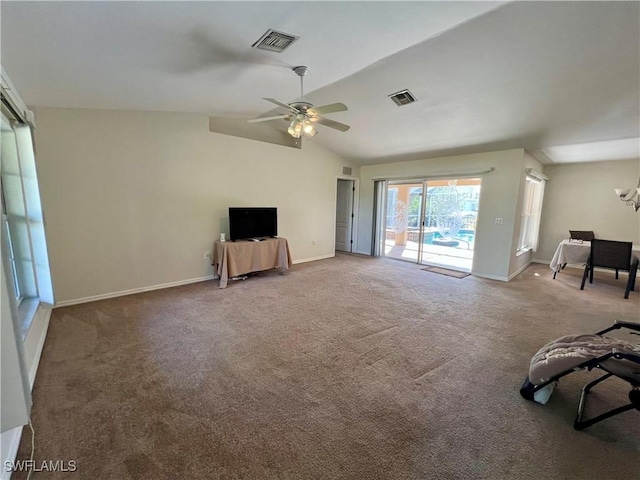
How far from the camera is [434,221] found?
598cm

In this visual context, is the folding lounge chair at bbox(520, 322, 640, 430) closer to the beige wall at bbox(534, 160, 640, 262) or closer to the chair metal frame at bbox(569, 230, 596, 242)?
the chair metal frame at bbox(569, 230, 596, 242)

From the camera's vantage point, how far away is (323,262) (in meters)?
6.24

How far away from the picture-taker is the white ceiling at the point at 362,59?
6.03ft

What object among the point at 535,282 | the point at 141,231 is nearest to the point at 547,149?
the point at 535,282

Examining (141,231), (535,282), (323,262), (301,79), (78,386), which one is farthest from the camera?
(323,262)

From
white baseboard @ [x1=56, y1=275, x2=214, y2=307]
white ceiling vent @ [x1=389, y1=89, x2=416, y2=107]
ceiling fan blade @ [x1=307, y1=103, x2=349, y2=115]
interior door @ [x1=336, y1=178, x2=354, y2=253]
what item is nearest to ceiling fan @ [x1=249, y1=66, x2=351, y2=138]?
ceiling fan blade @ [x1=307, y1=103, x2=349, y2=115]

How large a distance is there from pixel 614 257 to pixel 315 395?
5.35 meters

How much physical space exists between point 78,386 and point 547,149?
7388 mm

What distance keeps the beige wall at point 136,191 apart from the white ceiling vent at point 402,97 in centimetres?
255

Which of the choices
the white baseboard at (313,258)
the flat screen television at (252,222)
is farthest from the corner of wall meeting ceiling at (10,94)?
the white baseboard at (313,258)

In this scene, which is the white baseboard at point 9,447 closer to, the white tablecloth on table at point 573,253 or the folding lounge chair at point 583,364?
the folding lounge chair at point 583,364

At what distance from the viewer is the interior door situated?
734 cm

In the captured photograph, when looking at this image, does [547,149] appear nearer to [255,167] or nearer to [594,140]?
[594,140]

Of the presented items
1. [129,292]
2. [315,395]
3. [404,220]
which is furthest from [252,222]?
[404,220]
